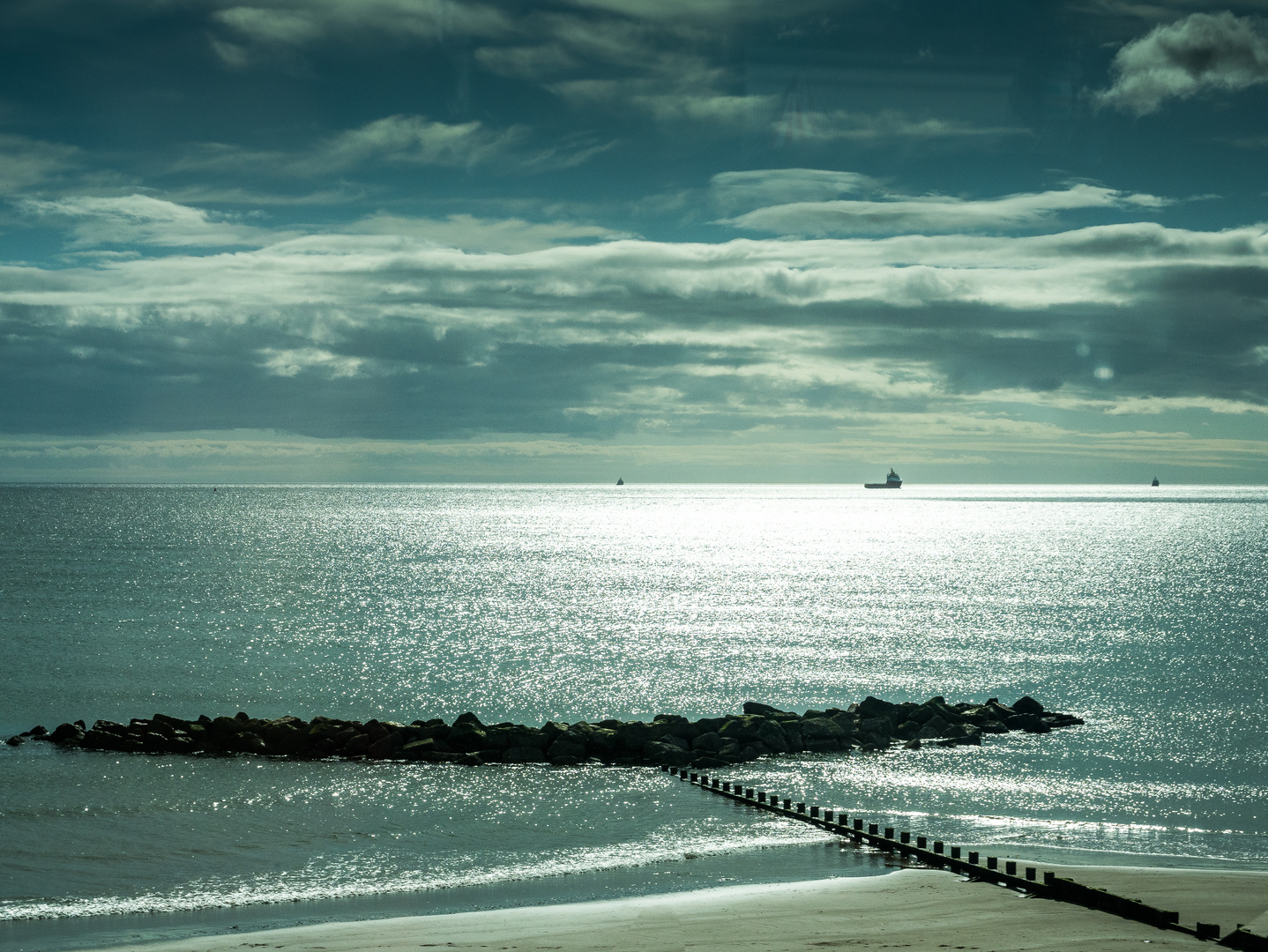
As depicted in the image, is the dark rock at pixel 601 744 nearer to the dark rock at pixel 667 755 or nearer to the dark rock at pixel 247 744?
the dark rock at pixel 667 755

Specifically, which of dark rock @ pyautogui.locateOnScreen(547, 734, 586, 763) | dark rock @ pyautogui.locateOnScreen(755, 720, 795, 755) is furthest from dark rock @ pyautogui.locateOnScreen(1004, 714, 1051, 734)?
dark rock @ pyautogui.locateOnScreen(547, 734, 586, 763)

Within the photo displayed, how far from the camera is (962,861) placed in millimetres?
21562

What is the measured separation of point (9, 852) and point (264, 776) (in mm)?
8201

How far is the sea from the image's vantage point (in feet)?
75.7

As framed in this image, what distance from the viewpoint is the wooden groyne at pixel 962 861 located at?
16.9 metres

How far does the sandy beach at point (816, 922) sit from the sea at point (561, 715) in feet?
4.98

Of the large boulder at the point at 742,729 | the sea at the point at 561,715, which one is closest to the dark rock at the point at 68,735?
the sea at the point at 561,715

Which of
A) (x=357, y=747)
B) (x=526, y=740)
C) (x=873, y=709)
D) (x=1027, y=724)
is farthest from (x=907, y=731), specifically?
(x=357, y=747)

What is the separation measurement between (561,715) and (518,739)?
8587 millimetres

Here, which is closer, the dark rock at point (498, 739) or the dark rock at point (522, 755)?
the dark rock at point (522, 755)

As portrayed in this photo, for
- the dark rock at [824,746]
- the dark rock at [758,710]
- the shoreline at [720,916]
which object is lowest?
the shoreline at [720,916]

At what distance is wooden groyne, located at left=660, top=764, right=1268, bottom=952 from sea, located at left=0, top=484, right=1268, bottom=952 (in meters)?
0.85

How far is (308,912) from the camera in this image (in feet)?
66.3

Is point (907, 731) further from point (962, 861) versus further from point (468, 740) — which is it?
point (962, 861)
